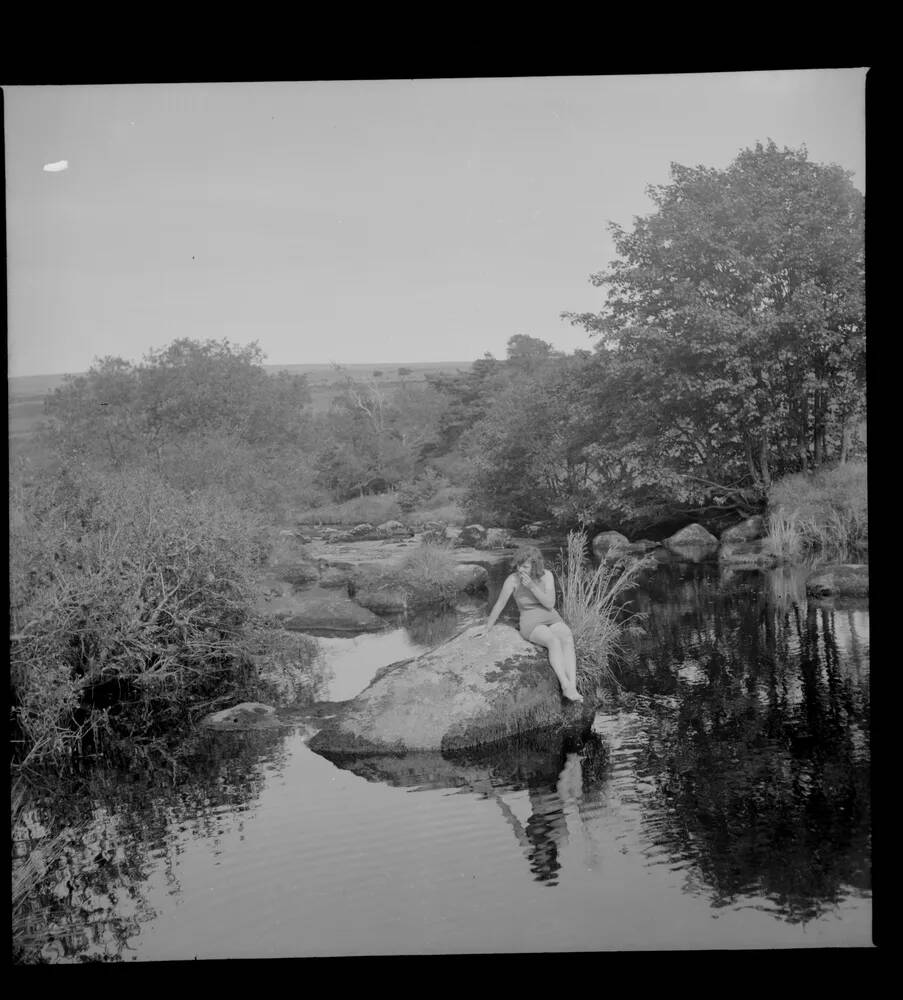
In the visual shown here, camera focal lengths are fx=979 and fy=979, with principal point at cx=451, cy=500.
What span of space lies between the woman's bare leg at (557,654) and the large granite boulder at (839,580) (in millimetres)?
1755

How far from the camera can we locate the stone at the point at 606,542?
22.5ft

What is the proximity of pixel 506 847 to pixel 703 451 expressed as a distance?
Result: 3063 millimetres

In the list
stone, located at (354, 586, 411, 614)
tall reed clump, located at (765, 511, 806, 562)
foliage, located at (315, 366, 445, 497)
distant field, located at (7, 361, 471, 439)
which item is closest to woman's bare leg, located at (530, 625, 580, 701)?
stone, located at (354, 586, 411, 614)

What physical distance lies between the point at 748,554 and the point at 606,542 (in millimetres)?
1112

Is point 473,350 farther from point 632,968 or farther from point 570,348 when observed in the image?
point 632,968

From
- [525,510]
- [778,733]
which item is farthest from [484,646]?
[778,733]

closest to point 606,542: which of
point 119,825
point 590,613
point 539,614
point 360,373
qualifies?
point 590,613

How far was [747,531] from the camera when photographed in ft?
23.0

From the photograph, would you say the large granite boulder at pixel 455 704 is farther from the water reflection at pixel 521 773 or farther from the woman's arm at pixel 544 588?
the woman's arm at pixel 544 588

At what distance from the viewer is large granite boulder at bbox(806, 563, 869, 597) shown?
253 inches

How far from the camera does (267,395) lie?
6676mm

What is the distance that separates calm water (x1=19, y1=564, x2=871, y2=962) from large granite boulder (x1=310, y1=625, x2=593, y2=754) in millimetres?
144

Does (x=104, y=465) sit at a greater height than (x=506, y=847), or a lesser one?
greater

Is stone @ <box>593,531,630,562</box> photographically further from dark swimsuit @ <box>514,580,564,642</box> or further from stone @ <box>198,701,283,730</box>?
stone @ <box>198,701,283,730</box>
